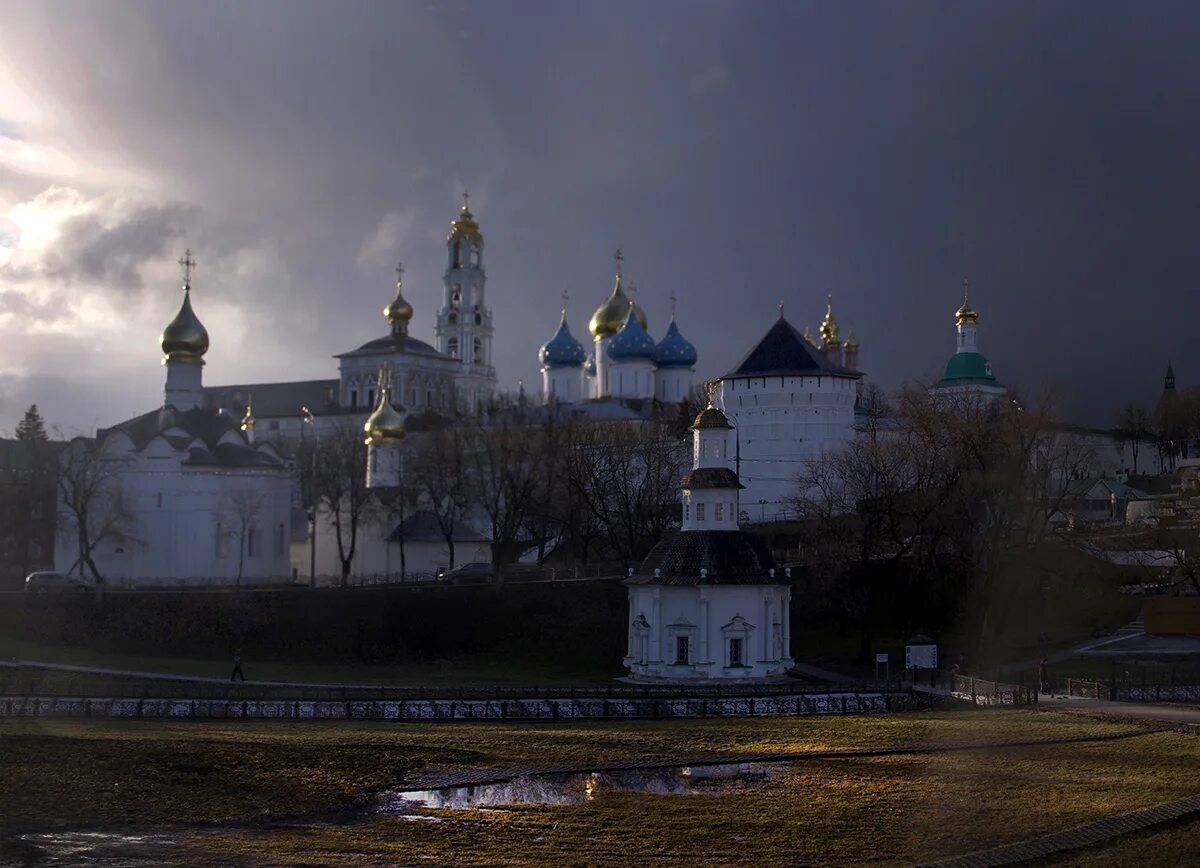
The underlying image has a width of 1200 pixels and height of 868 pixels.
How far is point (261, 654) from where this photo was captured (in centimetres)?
5162

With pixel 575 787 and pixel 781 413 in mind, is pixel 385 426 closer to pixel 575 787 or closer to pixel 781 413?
pixel 781 413

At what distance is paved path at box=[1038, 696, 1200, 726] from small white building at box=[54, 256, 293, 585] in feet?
115

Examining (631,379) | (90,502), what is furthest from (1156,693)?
(631,379)

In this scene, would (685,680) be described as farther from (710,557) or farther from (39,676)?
(39,676)

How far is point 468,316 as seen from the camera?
140375 mm

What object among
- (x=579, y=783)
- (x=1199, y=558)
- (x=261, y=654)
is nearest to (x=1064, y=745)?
(x=579, y=783)

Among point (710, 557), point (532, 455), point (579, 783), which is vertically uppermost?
point (532, 455)

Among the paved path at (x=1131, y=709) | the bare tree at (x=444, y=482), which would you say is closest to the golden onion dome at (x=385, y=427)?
the bare tree at (x=444, y=482)

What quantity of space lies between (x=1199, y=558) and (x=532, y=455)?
28.0m

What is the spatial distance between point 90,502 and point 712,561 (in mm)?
27699

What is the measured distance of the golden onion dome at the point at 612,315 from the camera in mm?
107625

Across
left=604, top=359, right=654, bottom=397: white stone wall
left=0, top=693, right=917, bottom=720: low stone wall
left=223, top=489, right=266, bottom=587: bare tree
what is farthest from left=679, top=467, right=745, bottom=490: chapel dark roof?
left=604, top=359, right=654, bottom=397: white stone wall

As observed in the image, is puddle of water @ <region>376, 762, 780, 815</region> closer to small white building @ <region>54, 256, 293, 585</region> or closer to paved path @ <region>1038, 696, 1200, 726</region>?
paved path @ <region>1038, 696, 1200, 726</region>

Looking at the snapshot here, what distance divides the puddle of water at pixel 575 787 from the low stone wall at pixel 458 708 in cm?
813
